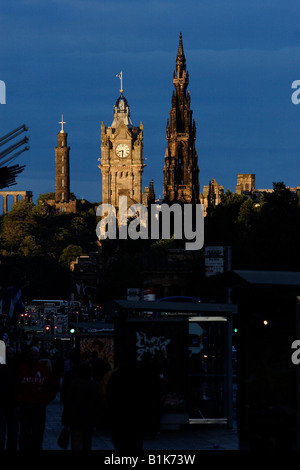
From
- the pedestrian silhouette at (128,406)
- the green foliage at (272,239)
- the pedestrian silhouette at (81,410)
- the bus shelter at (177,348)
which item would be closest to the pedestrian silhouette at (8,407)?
the pedestrian silhouette at (81,410)

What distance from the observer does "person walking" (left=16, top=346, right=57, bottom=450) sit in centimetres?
2127

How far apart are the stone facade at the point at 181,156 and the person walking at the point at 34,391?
137 m

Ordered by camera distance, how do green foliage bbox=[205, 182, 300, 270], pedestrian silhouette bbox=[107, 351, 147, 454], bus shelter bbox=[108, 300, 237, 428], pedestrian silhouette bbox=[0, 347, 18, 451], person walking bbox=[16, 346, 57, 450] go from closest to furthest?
pedestrian silhouette bbox=[107, 351, 147, 454] < pedestrian silhouette bbox=[0, 347, 18, 451] < person walking bbox=[16, 346, 57, 450] < bus shelter bbox=[108, 300, 237, 428] < green foliage bbox=[205, 182, 300, 270]

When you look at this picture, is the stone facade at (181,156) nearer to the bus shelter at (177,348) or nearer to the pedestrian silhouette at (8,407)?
the bus shelter at (177,348)

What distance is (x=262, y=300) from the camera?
1888cm

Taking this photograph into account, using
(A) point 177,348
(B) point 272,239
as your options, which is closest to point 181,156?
(B) point 272,239

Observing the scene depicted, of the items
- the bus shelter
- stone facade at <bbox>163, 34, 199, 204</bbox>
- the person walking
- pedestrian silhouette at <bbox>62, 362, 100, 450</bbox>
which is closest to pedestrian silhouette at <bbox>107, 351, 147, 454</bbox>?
pedestrian silhouette at <bbox>62, 362, 100, 450</bbox>

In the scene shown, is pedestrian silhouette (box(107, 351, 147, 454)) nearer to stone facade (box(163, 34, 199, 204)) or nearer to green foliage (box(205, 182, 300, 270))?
green foliage (box(205, 182, 300, 270))

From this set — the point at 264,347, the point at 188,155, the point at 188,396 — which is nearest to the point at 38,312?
the point at 188,155

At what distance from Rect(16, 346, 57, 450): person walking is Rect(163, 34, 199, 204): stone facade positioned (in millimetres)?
137279

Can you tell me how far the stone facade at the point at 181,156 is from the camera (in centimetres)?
16025

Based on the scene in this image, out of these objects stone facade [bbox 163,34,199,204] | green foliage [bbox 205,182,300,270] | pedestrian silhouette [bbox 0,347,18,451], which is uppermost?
stone facade [bbox 163,34,199,204]

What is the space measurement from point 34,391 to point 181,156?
143289 mm
